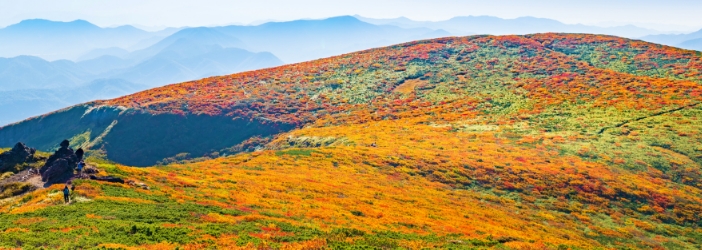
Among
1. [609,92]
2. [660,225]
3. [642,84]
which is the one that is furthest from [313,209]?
[642,84]

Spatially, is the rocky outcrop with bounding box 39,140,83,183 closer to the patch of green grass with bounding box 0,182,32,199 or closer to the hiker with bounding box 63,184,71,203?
the patch of green grass with bounding box 0,182,32,199

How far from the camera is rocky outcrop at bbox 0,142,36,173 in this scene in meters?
35.4

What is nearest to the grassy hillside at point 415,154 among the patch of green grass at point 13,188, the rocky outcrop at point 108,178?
the patch of green grass at point 13,188

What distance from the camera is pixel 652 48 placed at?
118625mm

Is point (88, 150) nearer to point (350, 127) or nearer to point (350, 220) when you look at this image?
point (350, 127)

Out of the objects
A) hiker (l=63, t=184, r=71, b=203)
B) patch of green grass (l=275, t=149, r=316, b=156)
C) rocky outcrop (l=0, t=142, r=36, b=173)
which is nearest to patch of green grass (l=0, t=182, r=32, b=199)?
rocky outcrop (l=0, t=142, r=36, b=173)

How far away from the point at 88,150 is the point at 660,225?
333 ft

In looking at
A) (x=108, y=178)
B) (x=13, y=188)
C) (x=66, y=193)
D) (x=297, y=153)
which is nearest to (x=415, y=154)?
(x=297, y=153)

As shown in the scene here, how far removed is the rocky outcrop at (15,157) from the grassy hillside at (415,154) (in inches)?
246

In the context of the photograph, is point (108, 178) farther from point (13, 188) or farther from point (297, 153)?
point (297, 153)

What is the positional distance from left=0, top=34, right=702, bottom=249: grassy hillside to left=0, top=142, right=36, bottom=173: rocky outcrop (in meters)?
6.25

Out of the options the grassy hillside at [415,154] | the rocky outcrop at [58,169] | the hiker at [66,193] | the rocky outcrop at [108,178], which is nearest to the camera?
the hiker at [66,193]

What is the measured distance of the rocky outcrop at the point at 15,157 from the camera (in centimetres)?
3538

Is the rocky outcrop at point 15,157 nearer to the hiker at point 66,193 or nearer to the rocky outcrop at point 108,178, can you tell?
the rocky outcrop at point 108,178
